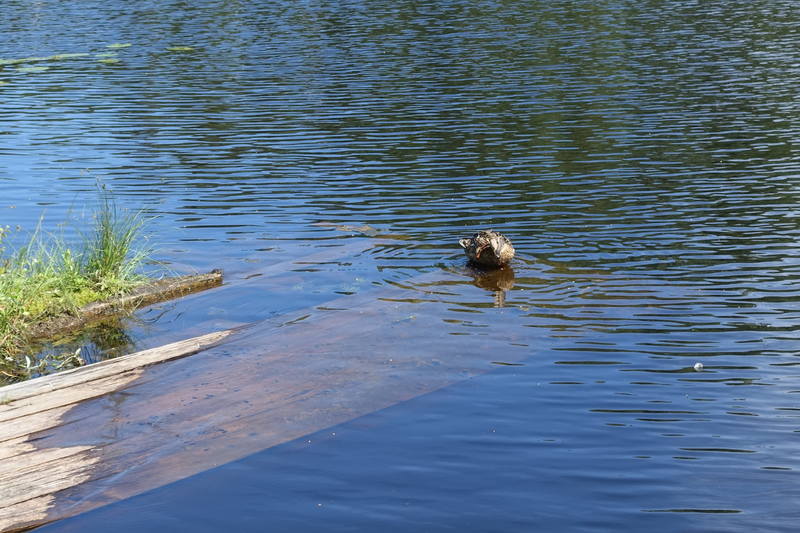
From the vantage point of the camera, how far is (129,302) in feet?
43.2

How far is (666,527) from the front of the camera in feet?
24.8

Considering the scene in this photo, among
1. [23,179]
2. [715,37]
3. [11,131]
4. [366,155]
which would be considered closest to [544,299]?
[366,155]

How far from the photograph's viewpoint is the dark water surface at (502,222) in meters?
8.24

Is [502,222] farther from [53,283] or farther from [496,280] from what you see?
[53,283]

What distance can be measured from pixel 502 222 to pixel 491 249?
3.24 m

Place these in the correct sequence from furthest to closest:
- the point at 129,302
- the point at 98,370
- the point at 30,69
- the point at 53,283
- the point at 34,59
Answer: the point at 34,59 → the point at 30,69 → the point at 129,302 → the point at 53,283 → the point at 98,370

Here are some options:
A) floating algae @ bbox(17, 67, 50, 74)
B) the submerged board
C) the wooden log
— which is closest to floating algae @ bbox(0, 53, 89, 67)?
floating algae @ bbox(17, 67, 50, 74)

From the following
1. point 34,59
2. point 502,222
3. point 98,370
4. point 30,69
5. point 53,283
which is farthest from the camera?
point 34,59

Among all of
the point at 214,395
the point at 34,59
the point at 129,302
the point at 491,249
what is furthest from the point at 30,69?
the point at 214,395

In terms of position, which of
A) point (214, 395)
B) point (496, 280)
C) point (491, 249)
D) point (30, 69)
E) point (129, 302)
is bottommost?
point (30, 69)

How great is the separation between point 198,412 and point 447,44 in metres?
31.5

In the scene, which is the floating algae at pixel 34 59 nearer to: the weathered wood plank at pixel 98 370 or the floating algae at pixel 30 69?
the floating algae at pixel 30 69

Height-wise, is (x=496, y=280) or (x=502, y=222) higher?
(x=496, y=280)

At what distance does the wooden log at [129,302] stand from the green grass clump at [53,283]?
3.9 inches
